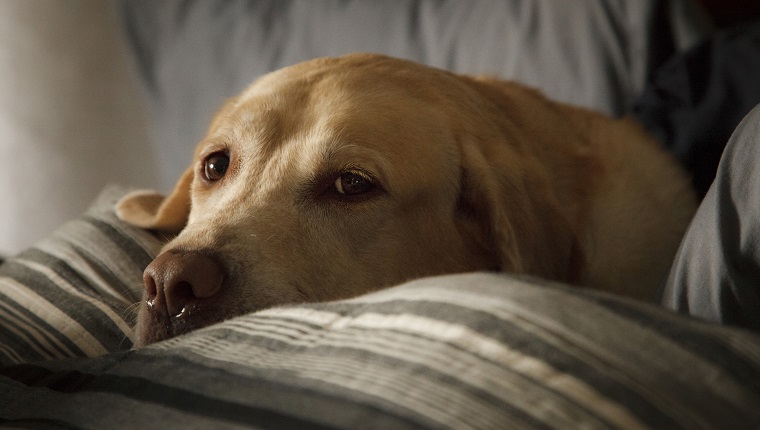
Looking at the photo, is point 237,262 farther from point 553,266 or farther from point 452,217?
point 553,266

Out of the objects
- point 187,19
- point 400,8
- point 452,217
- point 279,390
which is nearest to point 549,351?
point 279,390

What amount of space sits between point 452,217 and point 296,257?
1.53ft

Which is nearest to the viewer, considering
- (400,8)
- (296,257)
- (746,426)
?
(746,426)

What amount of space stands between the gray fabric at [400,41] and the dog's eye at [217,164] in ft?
3.63

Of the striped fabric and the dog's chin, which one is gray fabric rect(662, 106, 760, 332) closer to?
the striped fabric

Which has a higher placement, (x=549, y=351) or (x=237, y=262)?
(x=549, y=351)

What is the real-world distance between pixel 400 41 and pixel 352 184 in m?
1.28

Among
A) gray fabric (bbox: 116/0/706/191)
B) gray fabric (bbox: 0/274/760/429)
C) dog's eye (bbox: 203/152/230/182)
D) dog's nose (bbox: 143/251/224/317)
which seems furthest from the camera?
gray fabric (bbox: 116/0/706/191)

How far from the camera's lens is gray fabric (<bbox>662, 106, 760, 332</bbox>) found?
117 cm

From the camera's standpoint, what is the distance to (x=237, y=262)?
5.04 ft

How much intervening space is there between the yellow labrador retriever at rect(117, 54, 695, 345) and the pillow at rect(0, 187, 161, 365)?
117 mm

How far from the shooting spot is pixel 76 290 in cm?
171

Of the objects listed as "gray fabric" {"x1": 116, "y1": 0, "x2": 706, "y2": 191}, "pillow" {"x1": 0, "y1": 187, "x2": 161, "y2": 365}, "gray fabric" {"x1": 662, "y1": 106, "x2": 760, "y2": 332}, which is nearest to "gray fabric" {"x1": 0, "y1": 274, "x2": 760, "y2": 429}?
"gray fabric" {"x1": 662, "y1": 106, "x2": 760, "y2": 332}

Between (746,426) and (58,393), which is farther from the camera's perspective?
(58,393)
